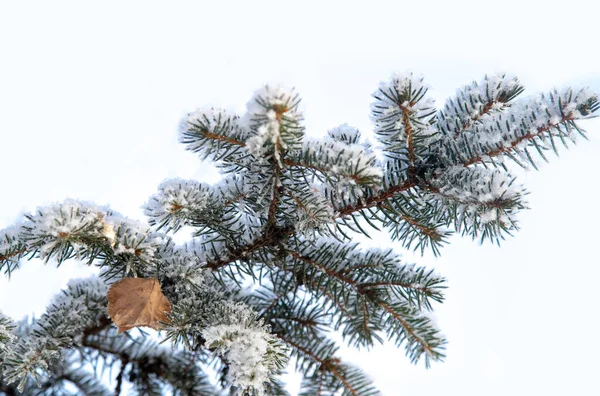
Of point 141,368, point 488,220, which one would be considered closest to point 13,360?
point 141,368

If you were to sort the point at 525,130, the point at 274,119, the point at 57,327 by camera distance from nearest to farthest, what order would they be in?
the point at 274,119 → the point at 525,130 → the point at 57,327

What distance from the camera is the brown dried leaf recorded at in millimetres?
816

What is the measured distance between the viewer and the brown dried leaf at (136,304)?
0.82 m

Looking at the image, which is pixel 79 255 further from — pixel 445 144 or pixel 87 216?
pixel 445 144

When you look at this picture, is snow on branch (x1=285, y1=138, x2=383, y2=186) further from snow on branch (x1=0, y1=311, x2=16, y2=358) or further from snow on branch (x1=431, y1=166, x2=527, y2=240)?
snow on branch (x1=0, y1=311, x2=16, y2=358)

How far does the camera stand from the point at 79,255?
2.54 ft

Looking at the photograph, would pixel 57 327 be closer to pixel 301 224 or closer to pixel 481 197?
pixel 301 224

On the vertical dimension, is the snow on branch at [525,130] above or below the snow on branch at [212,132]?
above

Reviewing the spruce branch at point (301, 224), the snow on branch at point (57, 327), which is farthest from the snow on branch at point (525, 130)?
the snow on branch at point (57, 327)

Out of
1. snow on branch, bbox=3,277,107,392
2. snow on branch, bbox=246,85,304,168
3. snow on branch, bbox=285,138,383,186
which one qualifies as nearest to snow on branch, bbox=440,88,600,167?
snow on branch, bbox=285,138,383,186

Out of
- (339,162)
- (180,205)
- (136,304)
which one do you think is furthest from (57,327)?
(339,162)

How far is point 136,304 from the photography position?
818 mm

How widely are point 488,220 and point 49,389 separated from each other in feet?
3.31

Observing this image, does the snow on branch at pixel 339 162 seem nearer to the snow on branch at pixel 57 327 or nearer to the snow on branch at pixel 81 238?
the snow on branch at pixel 81 238
